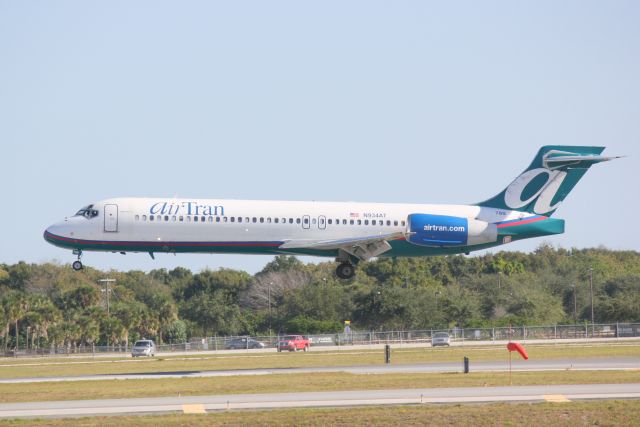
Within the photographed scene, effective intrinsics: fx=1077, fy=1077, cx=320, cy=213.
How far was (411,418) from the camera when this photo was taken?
104ft

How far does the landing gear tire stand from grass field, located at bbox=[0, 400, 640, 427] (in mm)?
25950

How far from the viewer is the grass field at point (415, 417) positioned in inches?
1223

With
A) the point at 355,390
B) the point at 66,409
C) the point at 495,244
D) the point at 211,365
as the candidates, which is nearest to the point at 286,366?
the point at 211,365

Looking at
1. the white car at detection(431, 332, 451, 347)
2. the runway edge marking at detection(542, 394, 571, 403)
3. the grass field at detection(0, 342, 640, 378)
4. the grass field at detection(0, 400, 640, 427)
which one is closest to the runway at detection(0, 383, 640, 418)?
the runway edge marking at detection(542, 394, 571, 403)

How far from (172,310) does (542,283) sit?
4404 centimetres

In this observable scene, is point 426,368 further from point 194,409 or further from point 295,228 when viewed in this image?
point 194,409

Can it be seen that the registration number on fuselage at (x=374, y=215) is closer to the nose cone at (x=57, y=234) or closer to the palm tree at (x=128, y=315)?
the nose cone at (x=57, y=234)

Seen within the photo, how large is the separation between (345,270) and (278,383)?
650 inches

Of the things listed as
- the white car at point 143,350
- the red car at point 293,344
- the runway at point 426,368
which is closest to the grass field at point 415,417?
the runway at point 426,368

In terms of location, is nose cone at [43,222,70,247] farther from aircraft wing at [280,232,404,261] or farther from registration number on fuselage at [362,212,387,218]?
registration number on fuselage at [362,212,387,218]

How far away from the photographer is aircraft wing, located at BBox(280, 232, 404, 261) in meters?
57.2

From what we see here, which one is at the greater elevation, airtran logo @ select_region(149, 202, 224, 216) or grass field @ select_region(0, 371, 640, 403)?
airtran logo @ select_region(149, 202, 224, 216)

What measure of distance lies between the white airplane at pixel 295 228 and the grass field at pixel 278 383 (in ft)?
34.3

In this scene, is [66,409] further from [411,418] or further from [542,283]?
[542,283]
